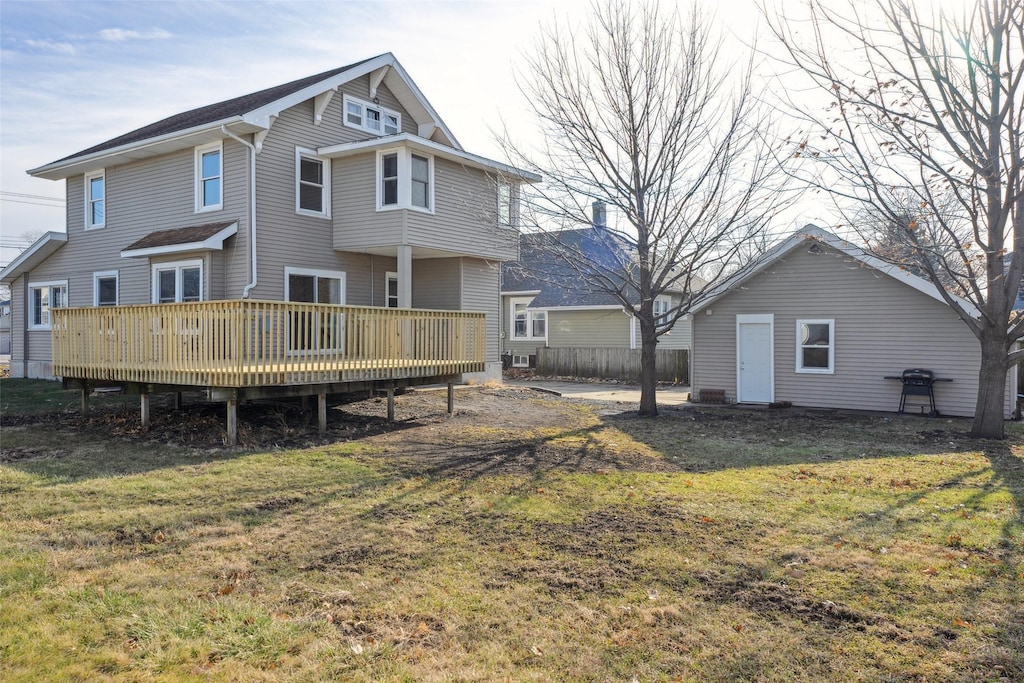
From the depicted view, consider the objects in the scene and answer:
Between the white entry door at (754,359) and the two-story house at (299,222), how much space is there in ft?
21.4

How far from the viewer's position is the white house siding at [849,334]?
616 inches

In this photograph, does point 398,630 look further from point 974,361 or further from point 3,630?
point 974,361

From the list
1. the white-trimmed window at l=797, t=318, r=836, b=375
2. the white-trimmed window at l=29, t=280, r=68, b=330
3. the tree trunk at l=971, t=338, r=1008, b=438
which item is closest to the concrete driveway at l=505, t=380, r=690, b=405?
the white-trimmed window at l=797, t=318, r=836, b=375

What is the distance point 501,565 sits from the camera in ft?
18.0

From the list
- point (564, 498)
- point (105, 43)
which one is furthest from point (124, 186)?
point (564, 498)

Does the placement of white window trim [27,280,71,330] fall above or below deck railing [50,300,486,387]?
above

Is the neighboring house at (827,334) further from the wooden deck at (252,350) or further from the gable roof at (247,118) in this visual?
the gable roof at (247,118)

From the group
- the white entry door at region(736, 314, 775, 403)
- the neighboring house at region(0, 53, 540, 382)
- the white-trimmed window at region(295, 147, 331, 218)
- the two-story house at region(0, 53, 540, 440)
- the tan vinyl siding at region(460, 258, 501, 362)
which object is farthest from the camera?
the tan vinyl siding at region(460, 258, 501, 362)

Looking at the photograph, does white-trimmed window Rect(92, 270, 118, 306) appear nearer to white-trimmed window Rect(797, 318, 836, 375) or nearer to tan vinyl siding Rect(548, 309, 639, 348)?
tan vinyl siding Rect(548, 309, 639, 348)

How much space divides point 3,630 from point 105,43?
12833 millimetres

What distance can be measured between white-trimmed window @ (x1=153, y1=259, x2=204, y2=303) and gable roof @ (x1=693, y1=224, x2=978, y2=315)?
39.0 ft

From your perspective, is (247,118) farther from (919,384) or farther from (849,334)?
(919,384)

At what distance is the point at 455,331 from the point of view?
14.4m

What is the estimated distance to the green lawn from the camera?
405cm
